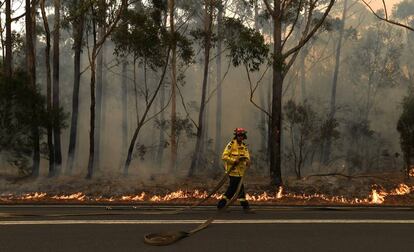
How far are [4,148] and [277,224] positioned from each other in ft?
42.8

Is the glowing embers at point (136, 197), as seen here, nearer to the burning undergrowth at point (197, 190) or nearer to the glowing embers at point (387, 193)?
the burning undergrowth at point (197, 190)

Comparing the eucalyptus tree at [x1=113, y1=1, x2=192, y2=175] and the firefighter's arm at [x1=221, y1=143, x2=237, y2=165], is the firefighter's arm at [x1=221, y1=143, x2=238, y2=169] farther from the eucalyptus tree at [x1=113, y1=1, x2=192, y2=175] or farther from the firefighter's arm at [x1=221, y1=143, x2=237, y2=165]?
the eucalyptus tree at [x1=113, y1=1, x2=192, y2=175]

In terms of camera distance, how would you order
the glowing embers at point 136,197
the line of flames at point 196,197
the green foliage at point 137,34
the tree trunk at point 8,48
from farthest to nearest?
the green foliage at point 137,34 → the tree trunk at point 8,48 → the glowing embers at point 136,197 → the line of flames at point 196,197

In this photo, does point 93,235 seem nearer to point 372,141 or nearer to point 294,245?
point 294,245

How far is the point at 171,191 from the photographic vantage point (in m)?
16.2

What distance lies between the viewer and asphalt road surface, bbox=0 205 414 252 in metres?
6.00

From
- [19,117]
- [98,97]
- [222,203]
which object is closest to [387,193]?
[222,203]

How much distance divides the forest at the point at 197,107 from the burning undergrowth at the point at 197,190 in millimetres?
74

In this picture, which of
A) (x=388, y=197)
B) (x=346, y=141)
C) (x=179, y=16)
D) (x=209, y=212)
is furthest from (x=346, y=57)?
Result: (x=209, y=212)

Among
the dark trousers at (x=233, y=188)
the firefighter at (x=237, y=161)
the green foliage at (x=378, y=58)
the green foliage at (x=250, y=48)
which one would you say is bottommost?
the dark trousers at (x=233, y=188)

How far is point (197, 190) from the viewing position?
52.8 ft

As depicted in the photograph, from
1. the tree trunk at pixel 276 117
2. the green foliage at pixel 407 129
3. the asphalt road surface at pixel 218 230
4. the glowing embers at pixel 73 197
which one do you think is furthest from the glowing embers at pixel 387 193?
the glowing embers at pixel 73 197

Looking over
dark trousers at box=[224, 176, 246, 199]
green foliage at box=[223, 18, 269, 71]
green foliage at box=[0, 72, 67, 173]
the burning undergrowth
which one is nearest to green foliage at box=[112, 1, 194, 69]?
green foliage at box=[0, 72, 67, 173]

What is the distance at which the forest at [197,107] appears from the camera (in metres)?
16.5
